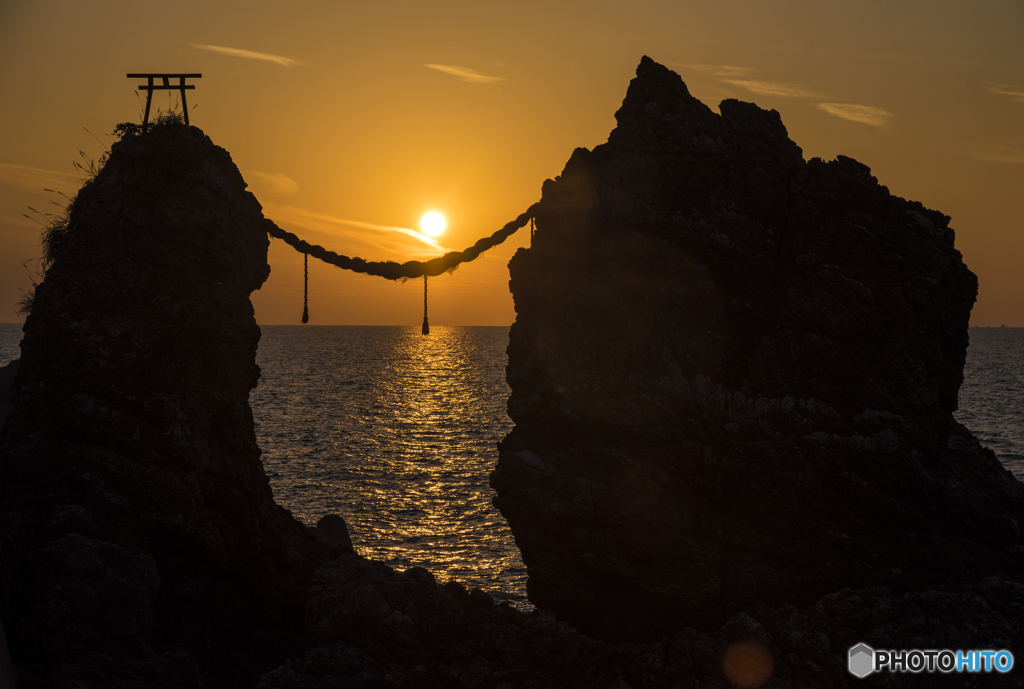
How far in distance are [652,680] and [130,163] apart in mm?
15476

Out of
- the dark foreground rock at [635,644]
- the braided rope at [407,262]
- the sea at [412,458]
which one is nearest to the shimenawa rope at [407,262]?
the braided rope at [407,262]

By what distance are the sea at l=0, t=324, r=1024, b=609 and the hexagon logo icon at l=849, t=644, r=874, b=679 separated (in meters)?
15.7

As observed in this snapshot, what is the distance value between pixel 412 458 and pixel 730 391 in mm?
41513

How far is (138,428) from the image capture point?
1380 cm

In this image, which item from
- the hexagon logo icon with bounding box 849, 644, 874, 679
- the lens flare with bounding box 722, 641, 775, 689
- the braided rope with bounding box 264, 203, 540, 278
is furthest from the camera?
the braided rope with bounding box 264, 203, 540, 278

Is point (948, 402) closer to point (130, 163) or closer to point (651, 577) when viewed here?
point (651, 577)

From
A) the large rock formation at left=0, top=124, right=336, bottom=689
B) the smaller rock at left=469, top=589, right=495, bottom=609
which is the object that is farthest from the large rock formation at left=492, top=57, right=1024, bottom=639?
the large rock formation at left=0, top=124, right=336, bottom=689

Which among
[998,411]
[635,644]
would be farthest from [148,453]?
[998,411]

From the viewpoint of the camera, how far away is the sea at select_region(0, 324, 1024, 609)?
108 ft

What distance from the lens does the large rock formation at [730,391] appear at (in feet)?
44.5

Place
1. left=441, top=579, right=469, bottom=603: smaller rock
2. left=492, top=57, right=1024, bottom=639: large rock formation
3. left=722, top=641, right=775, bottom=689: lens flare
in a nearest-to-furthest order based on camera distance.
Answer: left=722, top=641, right=775, bottom=689: lens flare → left=492, top=57, right=1024, bottom=639: large rock formation → left=441, top=579, right=469, bottom=603: smaller rock

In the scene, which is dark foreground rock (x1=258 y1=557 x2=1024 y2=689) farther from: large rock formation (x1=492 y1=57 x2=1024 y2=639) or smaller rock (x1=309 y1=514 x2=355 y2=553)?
smaller rock (x1=309 y1=514 x2=355 y2=553)

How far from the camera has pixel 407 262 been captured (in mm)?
17609

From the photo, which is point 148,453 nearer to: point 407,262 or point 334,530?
point 407,262
